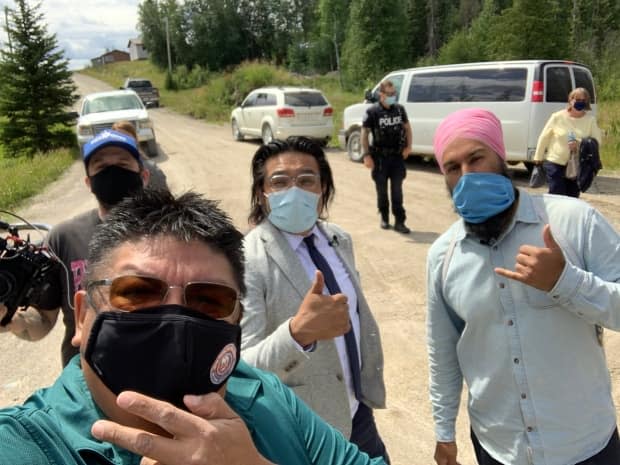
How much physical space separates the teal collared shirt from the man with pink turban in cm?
66

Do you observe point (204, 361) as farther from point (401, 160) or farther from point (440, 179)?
point (440, 179)

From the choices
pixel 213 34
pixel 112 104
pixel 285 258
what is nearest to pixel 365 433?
pixel 285 258

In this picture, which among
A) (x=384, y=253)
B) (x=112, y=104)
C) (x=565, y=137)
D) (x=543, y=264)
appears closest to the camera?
(x=543, y=264)

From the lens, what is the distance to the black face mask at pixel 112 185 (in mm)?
2725

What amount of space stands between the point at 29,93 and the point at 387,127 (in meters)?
15.1

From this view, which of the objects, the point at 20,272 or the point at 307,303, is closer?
the point at 307,303

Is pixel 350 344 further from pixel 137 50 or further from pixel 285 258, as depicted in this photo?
pixel 137 50

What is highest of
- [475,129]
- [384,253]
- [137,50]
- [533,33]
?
→ [137,50]

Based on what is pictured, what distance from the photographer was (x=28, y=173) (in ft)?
44.6

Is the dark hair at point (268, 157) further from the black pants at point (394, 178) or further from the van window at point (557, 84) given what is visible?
the van window at point (557, 84)

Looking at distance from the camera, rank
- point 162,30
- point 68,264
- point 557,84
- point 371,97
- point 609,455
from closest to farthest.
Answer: point 609,455 < point 68,264 < point 557,84 < point 371,97 < point 162,30

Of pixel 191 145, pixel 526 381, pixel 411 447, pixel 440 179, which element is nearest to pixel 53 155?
pixel 191 145

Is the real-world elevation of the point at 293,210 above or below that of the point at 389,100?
below

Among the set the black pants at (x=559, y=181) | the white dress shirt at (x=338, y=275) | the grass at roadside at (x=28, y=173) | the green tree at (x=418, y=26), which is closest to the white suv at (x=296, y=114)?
the grass at roadside at (x=28, y=173)
